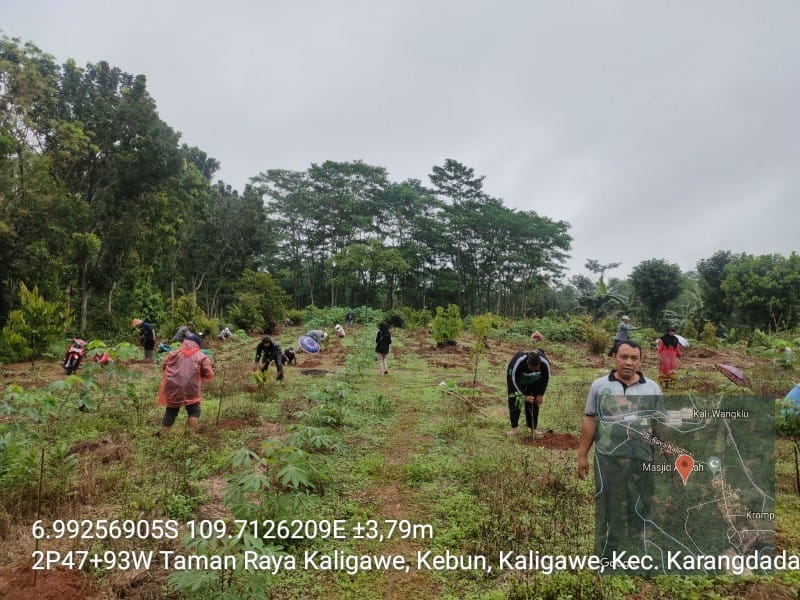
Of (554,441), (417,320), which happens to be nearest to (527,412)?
(554,441)

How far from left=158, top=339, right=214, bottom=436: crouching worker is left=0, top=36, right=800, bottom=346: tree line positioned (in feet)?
40.7

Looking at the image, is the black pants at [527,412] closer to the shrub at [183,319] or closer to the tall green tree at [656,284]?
the shrub at [183,319]

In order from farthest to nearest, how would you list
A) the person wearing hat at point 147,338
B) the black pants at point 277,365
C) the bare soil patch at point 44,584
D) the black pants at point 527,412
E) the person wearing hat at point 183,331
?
the person wearing hat at point 147,338 < the black pants at point 277,365 < the person wearing hat at point 183,331 < the black pants at point 527,412 < the bare soil patch at point 44,584

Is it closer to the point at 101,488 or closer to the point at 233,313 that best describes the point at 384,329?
the point at 101,488

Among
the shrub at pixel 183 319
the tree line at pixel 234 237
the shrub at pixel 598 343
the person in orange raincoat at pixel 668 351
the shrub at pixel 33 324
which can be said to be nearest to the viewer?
the person in orange raincoat at pixel 668 351

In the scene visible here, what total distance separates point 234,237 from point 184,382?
29573 millimetres

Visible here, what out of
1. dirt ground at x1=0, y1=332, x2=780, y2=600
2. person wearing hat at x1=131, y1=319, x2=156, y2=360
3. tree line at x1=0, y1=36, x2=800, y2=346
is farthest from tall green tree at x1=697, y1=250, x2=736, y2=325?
person wearing hat at x1=131, y1=319, x2=156, y2=360

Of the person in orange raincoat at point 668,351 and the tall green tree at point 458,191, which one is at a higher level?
the tall green tree at point 458,191

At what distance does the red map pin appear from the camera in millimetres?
2916

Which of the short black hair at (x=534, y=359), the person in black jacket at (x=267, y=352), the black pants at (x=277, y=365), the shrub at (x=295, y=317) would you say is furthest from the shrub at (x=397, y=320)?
the short black hair at (x=534, y=359)

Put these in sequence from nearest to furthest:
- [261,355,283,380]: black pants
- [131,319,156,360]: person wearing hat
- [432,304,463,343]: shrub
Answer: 1. [261,355,283,380]: black pants
2. [131,319,156,360]: person wearing hat
3. [432,304,463,343]: shrub
